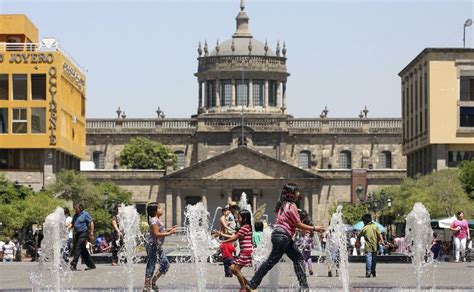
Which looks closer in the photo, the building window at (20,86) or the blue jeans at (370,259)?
the blue jeans at (370,259)

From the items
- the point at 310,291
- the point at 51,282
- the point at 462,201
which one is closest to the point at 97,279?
the point at 51,282

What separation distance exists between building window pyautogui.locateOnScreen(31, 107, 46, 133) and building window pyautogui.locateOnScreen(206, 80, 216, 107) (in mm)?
62823

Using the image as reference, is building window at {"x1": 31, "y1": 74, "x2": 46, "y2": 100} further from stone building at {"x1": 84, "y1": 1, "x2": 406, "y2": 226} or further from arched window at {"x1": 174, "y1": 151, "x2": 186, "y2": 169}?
arched window at {"x1": 174, "y1": 151, "x2": 186, "y2": 169}

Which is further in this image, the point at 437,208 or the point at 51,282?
the point at 437,208

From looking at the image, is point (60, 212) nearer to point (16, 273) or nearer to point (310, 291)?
point (310, 291)

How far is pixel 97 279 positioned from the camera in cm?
3291

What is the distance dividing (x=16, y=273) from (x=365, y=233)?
8687mm

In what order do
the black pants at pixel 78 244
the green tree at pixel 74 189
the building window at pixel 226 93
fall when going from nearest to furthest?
A: the black pants at pixel 78 244 < the green tree at pixel 74 189 < the building window at pixel 226 93

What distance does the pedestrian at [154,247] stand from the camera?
2734 cm

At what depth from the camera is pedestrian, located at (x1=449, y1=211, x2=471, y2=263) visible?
42.8 meters

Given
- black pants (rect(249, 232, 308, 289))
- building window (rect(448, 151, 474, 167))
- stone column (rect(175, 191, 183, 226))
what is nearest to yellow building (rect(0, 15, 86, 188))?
building window (rect(448, 151, 474, 167))

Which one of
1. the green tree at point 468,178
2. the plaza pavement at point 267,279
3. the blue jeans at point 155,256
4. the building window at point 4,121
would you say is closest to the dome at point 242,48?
the building window at point 4,121

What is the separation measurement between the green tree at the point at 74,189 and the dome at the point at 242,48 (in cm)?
5853

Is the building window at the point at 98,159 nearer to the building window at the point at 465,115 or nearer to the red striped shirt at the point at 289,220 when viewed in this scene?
the building window at the point at 465,115
